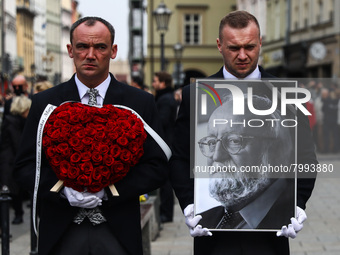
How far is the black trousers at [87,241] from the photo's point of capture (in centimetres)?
426

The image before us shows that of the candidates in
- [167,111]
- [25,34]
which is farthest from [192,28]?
[167,111]

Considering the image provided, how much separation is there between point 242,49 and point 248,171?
0.63 metres

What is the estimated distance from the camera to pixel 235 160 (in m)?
4.21

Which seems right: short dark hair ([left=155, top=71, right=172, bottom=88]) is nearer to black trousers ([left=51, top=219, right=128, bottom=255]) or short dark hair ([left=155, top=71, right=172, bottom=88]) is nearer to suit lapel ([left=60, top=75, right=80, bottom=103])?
A: suit lapel ([left=60, top=75, right=80, bottom=103])

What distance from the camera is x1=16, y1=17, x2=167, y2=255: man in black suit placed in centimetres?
426

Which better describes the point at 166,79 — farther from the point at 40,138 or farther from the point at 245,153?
the point at 245,153

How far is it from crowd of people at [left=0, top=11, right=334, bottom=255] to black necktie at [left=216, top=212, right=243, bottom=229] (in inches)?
0.4

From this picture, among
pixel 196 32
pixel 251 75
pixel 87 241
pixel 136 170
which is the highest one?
pixel 196 32

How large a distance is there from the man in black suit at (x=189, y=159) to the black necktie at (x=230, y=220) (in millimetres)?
80

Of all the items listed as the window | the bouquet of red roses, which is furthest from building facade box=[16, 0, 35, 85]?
the bouquet of red roses

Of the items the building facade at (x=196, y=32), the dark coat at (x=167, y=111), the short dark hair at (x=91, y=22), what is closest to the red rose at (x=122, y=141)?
the short dark hair at (x=91, y=22)

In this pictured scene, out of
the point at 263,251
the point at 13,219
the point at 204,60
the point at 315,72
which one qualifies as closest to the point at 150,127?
the point at 263,251

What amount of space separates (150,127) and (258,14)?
51.9 meters

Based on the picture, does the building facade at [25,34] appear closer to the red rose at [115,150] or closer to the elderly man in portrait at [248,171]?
the red rose at [115,150]
